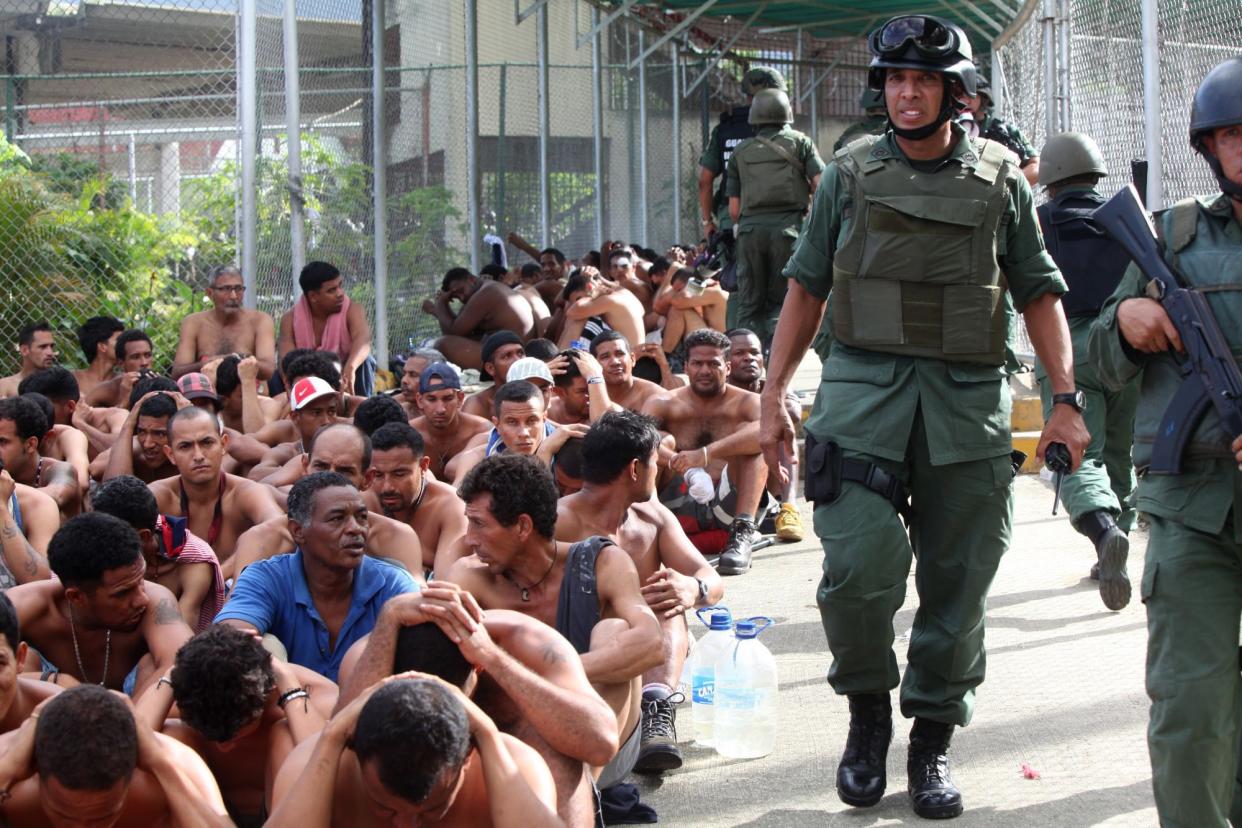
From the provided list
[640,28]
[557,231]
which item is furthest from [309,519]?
[640,28]

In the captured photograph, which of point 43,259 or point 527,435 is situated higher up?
point 43,259

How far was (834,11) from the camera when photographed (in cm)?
2392

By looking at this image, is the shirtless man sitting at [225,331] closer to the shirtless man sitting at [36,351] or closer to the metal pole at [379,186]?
the shirtless man sitting at [36,351]

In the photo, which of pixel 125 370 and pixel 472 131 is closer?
pixel 125 370

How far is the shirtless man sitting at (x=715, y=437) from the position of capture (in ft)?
28.1

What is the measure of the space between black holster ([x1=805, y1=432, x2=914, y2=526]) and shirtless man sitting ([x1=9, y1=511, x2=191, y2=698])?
6.03 ft

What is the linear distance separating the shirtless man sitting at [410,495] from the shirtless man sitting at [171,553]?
77cm

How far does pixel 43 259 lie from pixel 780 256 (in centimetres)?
504

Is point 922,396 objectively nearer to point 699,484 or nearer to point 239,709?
point 239,709

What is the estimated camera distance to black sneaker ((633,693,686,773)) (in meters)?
5.01

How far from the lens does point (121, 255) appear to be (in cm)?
A: 1146

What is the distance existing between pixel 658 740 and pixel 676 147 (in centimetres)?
1683

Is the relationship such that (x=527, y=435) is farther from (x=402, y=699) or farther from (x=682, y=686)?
(x=402, y=699)

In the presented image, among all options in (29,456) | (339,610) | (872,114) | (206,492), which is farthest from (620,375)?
(339,610)
